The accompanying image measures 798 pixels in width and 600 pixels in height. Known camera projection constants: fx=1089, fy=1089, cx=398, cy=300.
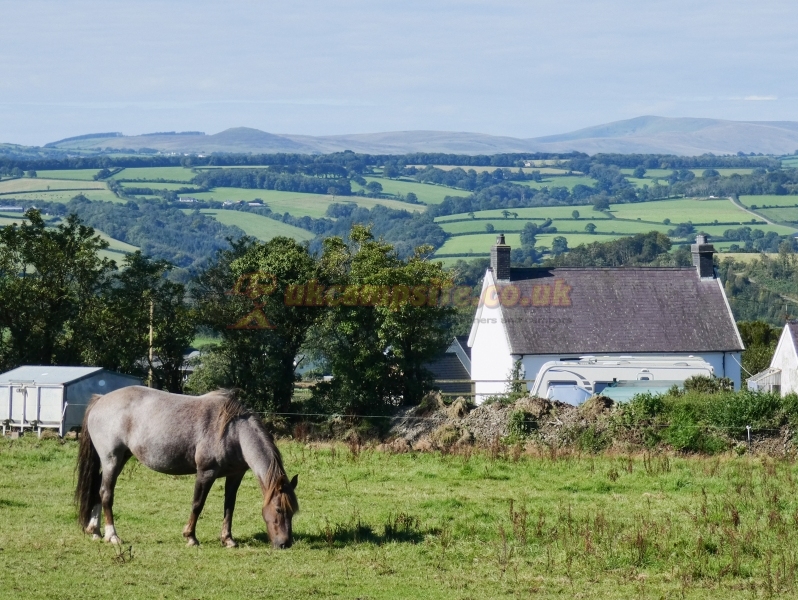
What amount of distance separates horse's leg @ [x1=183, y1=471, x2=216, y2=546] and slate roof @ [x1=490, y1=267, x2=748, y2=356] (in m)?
32.2

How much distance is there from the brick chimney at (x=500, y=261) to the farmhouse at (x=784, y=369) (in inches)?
455

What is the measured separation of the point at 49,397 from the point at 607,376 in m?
18.6

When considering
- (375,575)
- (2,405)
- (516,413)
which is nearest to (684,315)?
(516,413)

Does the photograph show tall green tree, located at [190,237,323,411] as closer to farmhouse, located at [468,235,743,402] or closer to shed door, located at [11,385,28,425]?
shed door, located at [11,385,28,425]

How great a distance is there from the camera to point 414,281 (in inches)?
1549

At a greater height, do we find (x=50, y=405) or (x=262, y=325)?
(x=262, y=325)

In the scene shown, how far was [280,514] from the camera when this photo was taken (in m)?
13.8

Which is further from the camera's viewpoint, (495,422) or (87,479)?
(495,422)

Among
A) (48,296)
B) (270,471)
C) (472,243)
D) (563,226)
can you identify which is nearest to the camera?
(270,471)

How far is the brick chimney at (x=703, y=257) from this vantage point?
4856 cm

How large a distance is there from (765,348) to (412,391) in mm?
26911

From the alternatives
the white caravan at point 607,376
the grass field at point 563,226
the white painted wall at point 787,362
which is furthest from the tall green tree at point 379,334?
the grass field at point 563,226

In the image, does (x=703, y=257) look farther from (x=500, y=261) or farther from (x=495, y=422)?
(x=495, y=422)

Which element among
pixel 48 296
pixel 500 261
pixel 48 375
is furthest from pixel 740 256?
pixel 48 375
